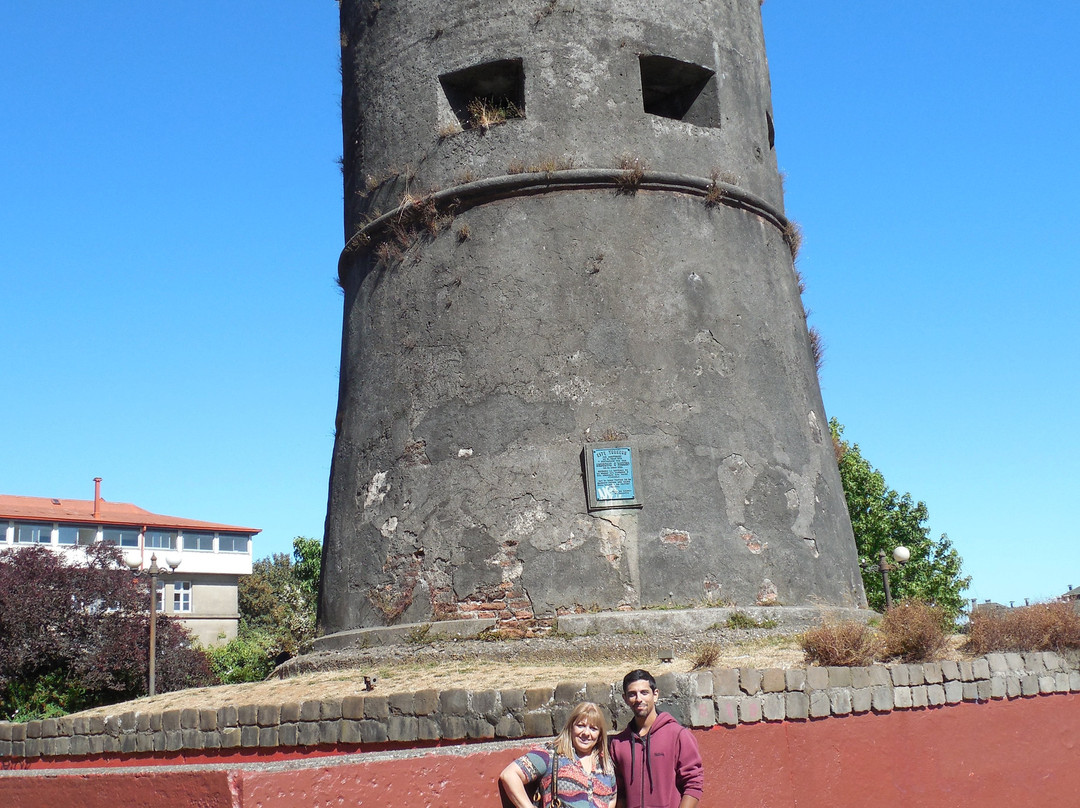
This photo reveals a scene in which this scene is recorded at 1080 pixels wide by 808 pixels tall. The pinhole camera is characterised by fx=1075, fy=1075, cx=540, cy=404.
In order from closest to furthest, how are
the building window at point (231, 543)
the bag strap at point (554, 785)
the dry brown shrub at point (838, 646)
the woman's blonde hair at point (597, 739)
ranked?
the bag strap at point (554, 785) → the woman's blonde hair at point (597, 739) → the dry brown shrub at point (838, 646) → the building window at point (231, 543)

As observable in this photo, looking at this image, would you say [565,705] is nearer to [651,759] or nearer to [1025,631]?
[651,759]

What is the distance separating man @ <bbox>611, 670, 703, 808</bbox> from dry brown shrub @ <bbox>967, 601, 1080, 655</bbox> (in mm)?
4381

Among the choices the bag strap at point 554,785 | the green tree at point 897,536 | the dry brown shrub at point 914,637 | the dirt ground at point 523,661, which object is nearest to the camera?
the bag strap at point 554,785

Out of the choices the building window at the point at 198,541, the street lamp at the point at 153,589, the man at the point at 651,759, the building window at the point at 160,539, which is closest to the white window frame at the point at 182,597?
the building window at the point at 160,539

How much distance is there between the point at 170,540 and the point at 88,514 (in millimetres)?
3949

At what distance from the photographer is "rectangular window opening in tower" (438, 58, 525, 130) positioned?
9938 millimetres

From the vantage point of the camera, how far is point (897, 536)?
29.0m

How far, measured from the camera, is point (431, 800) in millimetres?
4840

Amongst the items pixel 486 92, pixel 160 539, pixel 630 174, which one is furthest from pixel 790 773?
pixel 160 539

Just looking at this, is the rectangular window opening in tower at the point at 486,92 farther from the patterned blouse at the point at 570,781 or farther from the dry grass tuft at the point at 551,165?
the patterned blouse at the point at 570,781

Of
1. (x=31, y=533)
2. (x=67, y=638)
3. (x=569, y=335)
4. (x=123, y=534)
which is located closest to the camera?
(x=569, y=335)

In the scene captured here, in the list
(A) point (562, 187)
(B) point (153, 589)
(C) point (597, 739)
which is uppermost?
(A) point (562, 187)

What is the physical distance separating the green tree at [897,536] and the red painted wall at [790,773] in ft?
66.4

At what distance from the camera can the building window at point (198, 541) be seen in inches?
2089
